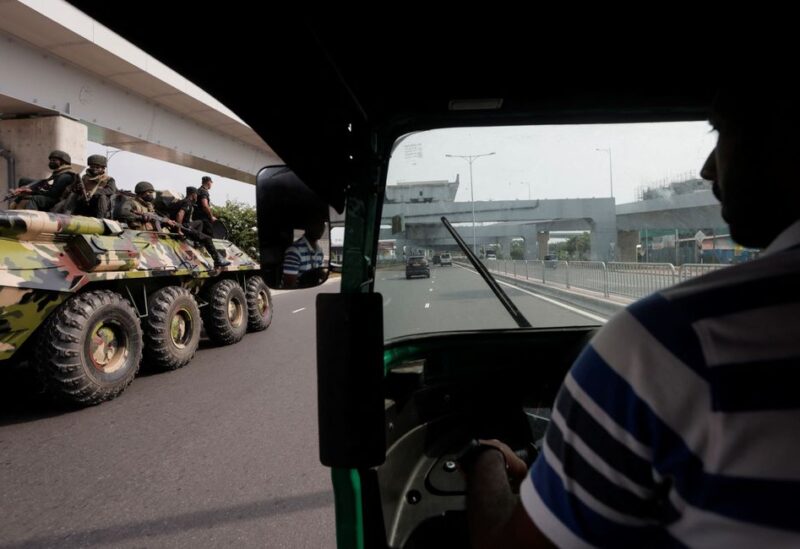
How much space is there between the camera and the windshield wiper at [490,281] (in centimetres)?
202

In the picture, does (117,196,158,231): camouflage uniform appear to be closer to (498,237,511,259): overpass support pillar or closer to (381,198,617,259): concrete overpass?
(381,198,617,259): concrete overpass

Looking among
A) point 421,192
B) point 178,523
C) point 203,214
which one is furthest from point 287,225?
point 203,214

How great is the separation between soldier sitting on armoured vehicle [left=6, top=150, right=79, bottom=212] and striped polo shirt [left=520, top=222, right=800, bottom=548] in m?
7.86

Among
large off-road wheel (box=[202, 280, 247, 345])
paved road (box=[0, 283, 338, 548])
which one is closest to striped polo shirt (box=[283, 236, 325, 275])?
paved road (box=[0, 283, 338, 548])

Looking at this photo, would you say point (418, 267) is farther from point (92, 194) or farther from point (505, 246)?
point (92, 194)

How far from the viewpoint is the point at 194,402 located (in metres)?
5.52

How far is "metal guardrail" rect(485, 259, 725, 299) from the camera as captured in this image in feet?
5.86

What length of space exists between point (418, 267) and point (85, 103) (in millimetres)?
14587

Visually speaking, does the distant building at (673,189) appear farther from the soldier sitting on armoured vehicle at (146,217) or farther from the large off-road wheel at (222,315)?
the large off-road wheel at (222,315)

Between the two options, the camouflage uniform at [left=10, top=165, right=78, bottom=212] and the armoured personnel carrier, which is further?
the camouflage uniform at [left=10, top=165, right=78, bottom=212]

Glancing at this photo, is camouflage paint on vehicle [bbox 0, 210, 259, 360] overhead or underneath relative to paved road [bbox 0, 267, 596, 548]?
overhead

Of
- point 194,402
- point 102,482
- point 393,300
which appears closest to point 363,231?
point 393,300

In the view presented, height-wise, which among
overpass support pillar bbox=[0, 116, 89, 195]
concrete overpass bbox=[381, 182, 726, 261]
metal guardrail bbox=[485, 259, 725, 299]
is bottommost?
metal guardrail bbox=[485, 259, 725, 299]

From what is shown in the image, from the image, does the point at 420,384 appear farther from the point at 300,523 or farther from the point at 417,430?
the point at 300,523
